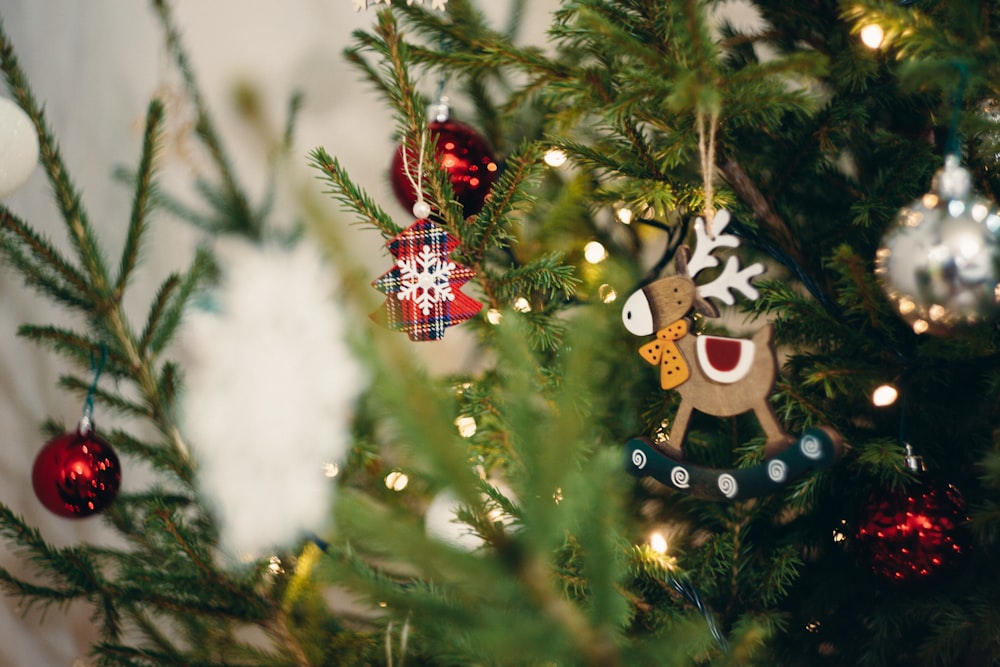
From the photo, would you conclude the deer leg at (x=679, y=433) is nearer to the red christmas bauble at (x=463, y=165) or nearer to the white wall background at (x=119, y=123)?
the red christmas bauble at (x=463, y=165)

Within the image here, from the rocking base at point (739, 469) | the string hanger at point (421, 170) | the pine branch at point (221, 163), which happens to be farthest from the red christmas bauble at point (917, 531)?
the pine branch at point (221, 163)

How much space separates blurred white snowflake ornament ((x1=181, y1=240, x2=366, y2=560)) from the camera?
0.78 metres

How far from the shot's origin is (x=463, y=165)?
75 cm

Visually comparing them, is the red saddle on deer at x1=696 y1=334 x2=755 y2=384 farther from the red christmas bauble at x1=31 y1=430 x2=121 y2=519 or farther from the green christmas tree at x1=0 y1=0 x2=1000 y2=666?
the red christmas bauble at x1=31 y1=430 x2=121 y2=519

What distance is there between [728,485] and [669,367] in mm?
98

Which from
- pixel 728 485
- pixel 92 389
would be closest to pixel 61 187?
pixel 92 389

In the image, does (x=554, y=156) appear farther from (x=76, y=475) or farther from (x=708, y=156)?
(x=76, y=475)

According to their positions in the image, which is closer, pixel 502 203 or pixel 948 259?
pixel 948 259

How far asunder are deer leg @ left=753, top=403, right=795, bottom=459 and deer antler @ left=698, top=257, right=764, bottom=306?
3.2 inches

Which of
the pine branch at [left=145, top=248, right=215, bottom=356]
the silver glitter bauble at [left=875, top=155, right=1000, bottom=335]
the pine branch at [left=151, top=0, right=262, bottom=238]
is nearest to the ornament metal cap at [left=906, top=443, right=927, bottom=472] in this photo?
the silver glitter bauble at [left=875, top=155, right=1000, bottom=335]

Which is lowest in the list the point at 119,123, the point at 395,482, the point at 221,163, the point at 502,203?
the point at 395,482

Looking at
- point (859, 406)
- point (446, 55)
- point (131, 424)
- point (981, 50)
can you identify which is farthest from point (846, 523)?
point (131, 424)

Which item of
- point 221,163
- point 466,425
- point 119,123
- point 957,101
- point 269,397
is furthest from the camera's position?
point 119,123

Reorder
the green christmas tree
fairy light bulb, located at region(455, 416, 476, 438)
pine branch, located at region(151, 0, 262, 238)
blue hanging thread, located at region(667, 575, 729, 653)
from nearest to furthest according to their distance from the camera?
1. the green christmas tree
2. blue hanging thread, located at region(667, 575, 729, 653)
3. fairy light bulb, located at region(455, 416, 476, 438)
4. pine branch, located at region(151, 0, 262, 238)
